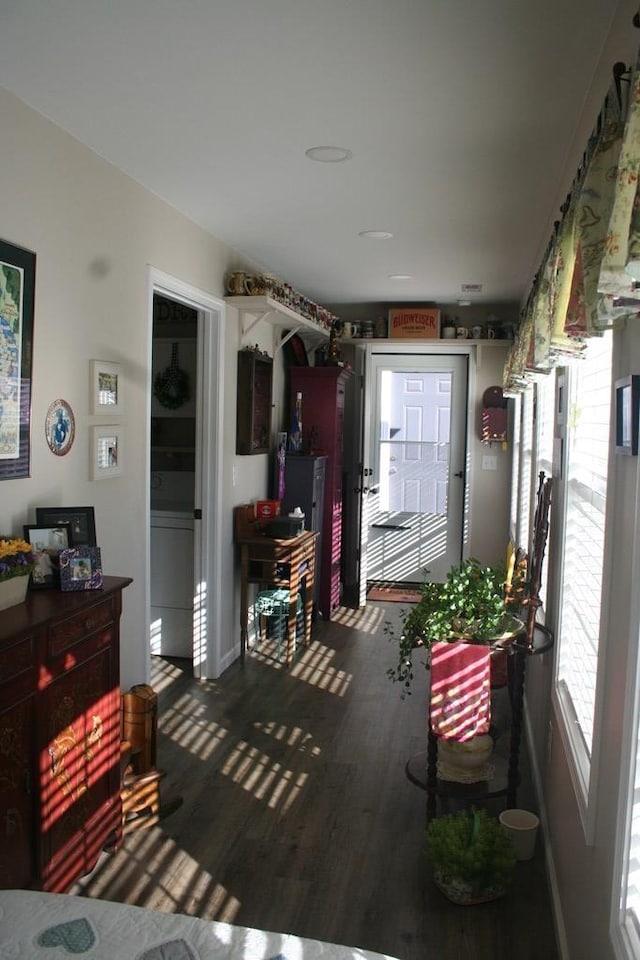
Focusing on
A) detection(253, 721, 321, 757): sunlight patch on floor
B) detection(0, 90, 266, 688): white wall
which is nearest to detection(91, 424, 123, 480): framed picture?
detection(0, 90, 266, 688): white wall

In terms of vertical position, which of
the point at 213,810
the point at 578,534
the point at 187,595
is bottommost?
the point at 213,810

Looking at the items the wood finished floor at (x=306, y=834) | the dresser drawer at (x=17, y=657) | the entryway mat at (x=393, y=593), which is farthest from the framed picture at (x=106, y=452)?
the entryway mat at (x=393, y=593)

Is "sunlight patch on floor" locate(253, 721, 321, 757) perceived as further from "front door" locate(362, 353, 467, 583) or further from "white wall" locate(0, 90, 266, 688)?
"front door" locate(362, 353, 467, 583)

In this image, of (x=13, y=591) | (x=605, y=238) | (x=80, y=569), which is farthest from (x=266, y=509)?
(x=605, y=238)

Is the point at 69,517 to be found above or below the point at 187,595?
above

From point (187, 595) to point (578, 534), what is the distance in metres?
2.88

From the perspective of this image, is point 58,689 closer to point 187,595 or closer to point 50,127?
point 50,127

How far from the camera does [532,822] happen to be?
2830 mm

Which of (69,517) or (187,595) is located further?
(187,595)

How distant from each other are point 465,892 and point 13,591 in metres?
1.70

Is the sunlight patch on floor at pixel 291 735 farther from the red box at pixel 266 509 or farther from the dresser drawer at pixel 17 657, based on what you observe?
the dresser drawer at pixel 17 657

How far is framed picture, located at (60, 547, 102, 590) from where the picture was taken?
2600 mm

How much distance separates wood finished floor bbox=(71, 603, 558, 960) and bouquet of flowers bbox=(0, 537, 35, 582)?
3.55ft

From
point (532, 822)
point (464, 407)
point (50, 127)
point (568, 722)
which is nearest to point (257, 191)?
point (50, 127)
